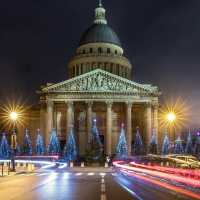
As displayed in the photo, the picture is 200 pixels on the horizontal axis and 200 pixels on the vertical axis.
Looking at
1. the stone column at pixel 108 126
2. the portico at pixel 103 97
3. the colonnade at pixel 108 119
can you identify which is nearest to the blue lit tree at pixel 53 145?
the colonnade at pixel 108 119

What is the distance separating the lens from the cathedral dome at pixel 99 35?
492 ft

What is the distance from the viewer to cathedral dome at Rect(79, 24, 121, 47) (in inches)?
5906

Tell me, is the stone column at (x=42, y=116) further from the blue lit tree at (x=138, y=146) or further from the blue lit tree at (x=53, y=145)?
the blue lit tree at (x=138, y=146)

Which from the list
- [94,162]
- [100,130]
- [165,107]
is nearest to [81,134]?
[100,130]

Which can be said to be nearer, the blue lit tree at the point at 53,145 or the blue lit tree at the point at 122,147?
the blue lit tree at the point at 53,145

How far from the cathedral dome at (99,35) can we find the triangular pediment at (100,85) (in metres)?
38.2

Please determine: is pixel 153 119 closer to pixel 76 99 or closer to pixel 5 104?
pixel 76 99

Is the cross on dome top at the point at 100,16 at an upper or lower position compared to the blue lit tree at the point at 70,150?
upper

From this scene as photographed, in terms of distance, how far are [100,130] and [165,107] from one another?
2002 centimetres

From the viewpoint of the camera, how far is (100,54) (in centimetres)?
14450

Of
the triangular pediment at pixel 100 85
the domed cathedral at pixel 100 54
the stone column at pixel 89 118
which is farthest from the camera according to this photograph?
the domed cathedral at pixel 100 54

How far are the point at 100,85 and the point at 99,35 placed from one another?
4149 centimetres

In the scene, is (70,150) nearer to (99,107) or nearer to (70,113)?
(70,113)

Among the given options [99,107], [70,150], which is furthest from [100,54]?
[70,150]
